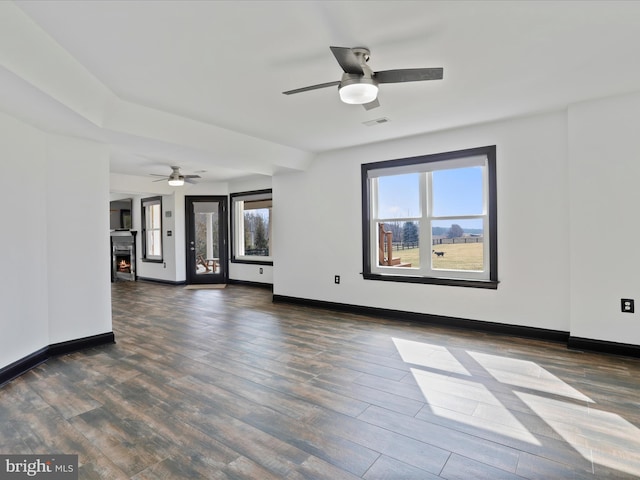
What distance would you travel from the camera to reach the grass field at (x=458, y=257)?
15.0 feet

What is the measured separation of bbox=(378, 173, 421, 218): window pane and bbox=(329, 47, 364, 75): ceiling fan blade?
9.07ft

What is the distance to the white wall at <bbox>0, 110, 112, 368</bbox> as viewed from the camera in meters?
3.17

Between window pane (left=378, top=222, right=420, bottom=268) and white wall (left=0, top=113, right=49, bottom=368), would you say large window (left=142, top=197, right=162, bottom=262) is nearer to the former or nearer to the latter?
white wall (left=0, top=113, right=49, bottom=368)

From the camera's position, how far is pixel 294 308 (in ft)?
19.4

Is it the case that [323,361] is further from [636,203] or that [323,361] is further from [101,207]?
[636,203]

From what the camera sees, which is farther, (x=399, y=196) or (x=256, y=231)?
(x=256, y=231)

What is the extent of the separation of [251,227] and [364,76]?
6449 millimetres

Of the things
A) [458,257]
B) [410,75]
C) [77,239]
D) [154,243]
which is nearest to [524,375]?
[458,257]

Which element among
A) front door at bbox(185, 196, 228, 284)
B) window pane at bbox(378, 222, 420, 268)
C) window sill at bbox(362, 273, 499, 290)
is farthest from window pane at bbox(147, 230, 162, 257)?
window pane at bbox(378, 222, 420, 268)

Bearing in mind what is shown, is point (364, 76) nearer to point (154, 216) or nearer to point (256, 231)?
point (256, 231)

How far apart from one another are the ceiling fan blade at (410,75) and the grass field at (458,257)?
2748mm

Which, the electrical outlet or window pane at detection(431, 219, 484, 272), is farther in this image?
window pane at detection(431, 219, 484, 272)

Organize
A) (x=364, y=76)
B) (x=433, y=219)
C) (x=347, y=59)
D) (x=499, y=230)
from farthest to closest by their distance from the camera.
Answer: (x=433, y=219)
(x=499, y=230)
(x=364, y=76)
(x=347, y=59)

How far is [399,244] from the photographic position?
5.27m
